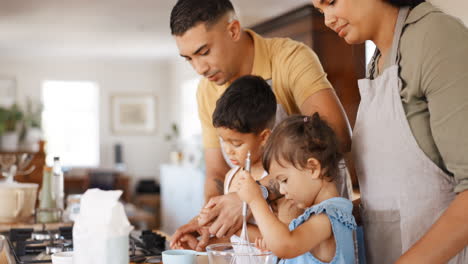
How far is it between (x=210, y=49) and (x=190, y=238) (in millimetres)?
590

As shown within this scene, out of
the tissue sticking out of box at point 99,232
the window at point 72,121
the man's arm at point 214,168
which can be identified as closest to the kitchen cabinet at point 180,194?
the window at point 72,121

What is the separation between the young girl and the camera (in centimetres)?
117

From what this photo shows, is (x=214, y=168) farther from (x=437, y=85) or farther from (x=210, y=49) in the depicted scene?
(x=437, y=85)

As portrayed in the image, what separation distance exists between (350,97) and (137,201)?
639 centimetres

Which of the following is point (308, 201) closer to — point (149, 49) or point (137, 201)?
point (149, 49)

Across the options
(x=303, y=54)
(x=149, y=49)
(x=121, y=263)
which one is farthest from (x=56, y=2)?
(x=121, y=263)

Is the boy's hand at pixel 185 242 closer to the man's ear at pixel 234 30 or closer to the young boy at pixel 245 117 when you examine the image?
the young boy at pixel 245 117

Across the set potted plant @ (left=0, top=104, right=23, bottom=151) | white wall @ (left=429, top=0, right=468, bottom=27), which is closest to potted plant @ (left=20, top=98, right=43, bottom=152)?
potted plant @ (left=0, top=104, right=23, bottom=151)

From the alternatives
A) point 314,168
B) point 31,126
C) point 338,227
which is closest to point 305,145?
point 314,168

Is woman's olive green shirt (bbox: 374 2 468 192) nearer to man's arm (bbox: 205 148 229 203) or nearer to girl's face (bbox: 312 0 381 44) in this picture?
girl's face (bbox: 312 0 381 44)

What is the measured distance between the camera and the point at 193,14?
171cm

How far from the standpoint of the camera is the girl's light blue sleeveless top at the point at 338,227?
123 centimetres

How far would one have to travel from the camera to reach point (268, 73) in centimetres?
188

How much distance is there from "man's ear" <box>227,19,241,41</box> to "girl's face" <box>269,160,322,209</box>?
625 mm
